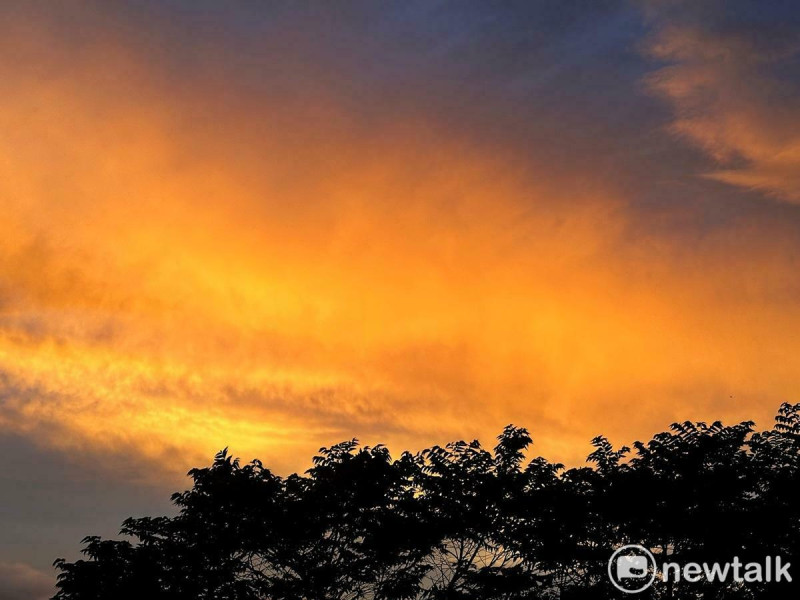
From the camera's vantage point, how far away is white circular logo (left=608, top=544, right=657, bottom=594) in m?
33.9

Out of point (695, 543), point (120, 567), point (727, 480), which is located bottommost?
point (120, 567)

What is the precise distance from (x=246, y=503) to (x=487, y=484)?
29.8ft

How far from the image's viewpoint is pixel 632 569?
34344 millimetres

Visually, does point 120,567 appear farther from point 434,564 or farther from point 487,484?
point 487,484

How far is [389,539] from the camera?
35562 millimetres

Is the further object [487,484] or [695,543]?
[487,484]

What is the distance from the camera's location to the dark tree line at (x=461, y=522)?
3422 cm

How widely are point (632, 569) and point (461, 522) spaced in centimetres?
626

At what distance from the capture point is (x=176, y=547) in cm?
3672

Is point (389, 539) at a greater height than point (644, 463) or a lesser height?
lesser

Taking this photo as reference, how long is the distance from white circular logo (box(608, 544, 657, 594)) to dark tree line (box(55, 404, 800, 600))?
0.35 meters

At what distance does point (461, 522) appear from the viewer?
3612cm

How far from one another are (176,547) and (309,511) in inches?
206

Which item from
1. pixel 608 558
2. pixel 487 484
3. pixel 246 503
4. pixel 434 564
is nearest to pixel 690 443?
pixel 608 558
